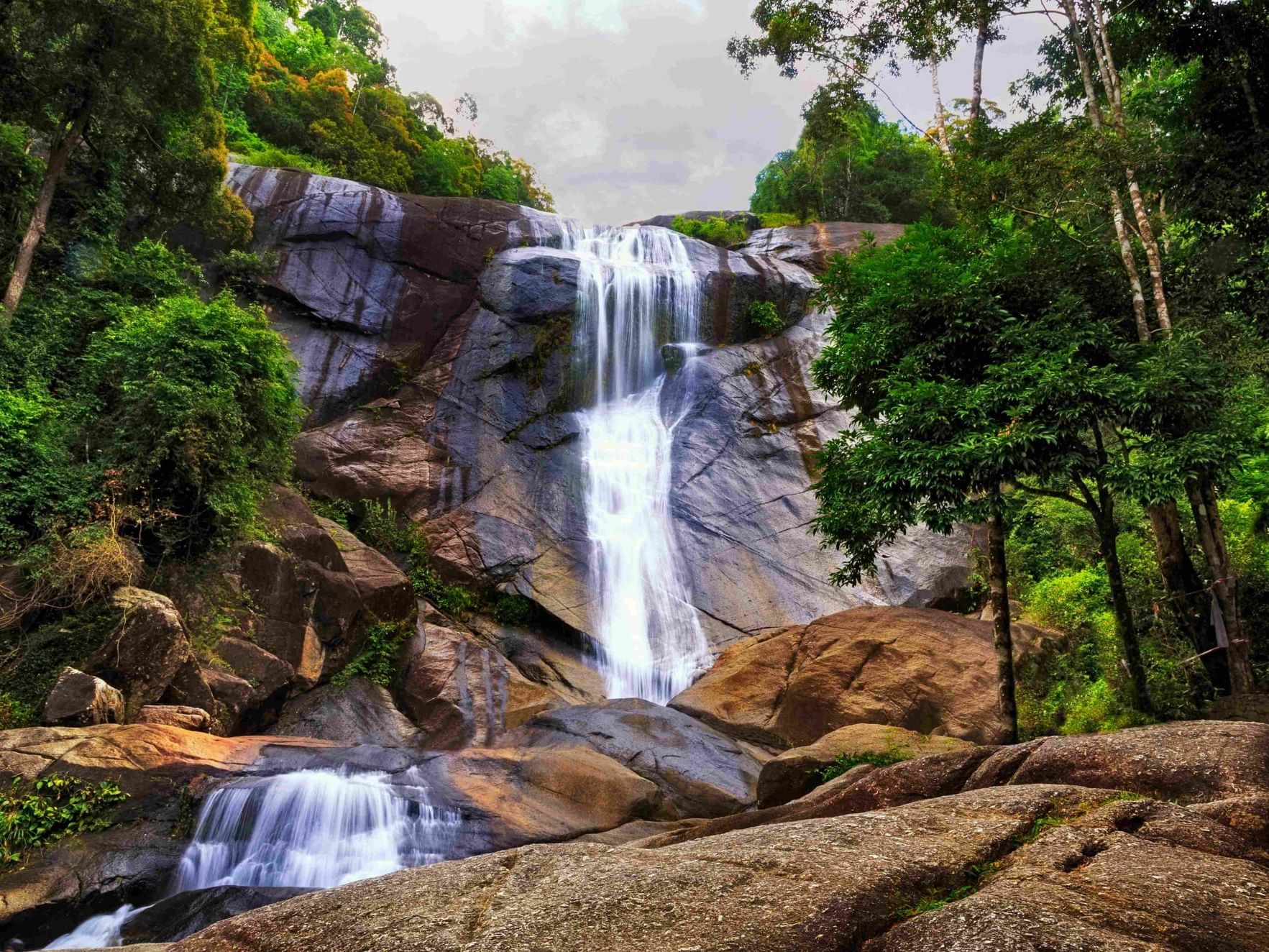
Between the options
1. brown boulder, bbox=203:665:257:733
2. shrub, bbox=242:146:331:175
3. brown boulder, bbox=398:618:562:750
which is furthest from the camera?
shrub, bbox=242:146:331:175

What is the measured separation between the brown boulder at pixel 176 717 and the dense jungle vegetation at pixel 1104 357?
961cm

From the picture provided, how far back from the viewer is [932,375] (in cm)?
1024

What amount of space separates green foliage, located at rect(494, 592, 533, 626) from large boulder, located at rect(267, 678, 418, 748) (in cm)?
413

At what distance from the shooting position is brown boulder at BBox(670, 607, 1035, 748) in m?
13.1

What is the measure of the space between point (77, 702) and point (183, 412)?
503 cm

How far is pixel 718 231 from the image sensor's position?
32.3 m

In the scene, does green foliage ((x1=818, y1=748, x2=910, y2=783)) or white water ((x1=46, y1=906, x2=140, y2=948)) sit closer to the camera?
white water ((x1=46, y1=906, x2=140, y2=948))

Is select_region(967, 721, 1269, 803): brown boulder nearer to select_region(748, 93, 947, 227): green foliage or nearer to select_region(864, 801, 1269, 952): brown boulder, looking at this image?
select_region(864, 801, 1269, 952): brown boulder

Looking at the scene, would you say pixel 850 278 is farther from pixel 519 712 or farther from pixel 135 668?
pixel 135 668

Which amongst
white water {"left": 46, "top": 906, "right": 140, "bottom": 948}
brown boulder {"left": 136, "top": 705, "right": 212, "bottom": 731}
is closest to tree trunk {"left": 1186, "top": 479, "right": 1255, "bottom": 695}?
white water {"left": 46, "top": 906, "right": 140, "bottom": 948}

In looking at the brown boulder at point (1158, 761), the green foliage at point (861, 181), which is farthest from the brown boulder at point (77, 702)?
the green foliage at point (861, 181)

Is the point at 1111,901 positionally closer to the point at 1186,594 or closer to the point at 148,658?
the point at 1186,594

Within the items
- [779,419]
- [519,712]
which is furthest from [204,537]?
[779,419]

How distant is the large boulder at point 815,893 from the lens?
358 centimetres
